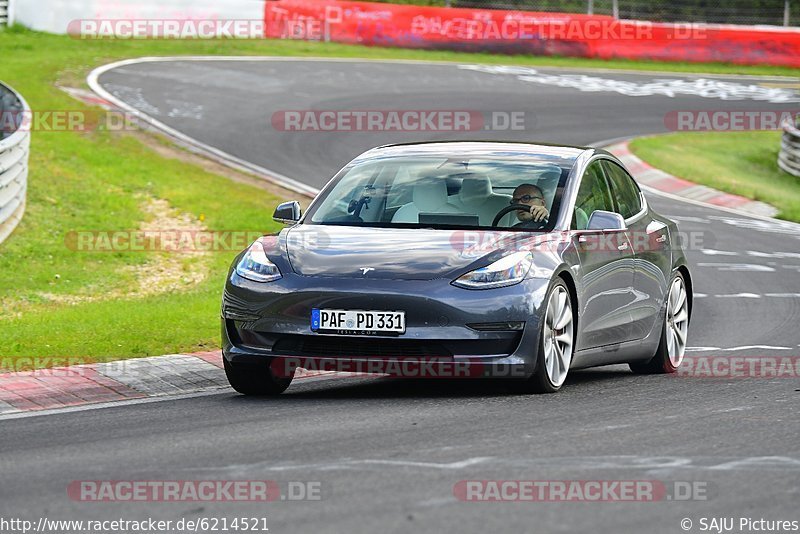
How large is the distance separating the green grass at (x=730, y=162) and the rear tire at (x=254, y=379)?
1499 cm

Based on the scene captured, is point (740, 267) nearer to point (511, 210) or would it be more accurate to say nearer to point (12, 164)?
point (12, 164)

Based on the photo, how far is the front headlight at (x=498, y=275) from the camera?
8.36 metres

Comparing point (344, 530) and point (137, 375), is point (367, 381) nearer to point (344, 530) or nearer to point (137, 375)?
point (137, 375)

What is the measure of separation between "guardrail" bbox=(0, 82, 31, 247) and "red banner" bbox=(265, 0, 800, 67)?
1971 cm

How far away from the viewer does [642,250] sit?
10.1 m

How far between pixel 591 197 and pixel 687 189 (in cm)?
1484

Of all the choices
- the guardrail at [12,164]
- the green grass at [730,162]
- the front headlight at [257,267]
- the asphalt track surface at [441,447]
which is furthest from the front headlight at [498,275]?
the green grass at [730,162]

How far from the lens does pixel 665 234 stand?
10711 millimetres

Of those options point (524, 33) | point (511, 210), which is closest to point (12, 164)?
point (511, 210)

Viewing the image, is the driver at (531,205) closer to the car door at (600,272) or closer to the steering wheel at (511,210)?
the steering wheel at (511,210)

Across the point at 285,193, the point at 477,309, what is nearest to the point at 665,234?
the point at 477,309

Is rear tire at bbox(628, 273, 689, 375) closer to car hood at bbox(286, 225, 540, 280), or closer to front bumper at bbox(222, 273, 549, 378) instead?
car hood at bbox(286, 225, 540, 280)

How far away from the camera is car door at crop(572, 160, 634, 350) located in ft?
30.2

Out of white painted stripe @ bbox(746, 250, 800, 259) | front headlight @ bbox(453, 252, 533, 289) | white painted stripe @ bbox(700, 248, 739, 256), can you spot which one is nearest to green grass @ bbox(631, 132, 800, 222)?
white painted stripe @ bbox(746, 250, 800, 259)
